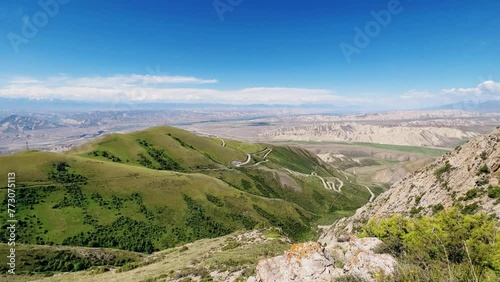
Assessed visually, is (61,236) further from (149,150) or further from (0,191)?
(149,150)

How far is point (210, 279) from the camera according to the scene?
35.4 metres

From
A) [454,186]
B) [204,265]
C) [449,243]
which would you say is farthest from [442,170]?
[204,265]

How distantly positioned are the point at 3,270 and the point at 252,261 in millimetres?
56616

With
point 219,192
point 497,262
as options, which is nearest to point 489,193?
point 497,262

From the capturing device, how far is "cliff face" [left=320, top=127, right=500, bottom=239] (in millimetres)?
43469

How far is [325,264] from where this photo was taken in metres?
24.4

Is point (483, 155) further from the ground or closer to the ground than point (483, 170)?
further from the ground

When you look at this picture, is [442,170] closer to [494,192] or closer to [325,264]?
[494,192]

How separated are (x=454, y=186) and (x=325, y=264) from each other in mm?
39542

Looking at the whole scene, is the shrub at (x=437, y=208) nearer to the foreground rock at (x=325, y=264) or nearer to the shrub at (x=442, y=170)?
the shrub at (x=442, y=170)

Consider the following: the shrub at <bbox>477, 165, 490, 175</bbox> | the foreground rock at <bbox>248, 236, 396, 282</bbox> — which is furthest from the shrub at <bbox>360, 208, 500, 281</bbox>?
the shrub at <bbox>477, 165, 490, 175</bbox>

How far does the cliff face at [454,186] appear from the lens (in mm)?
43469

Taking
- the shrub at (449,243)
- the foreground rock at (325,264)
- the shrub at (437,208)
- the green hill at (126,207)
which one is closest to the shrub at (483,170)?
Answer: the shrub at (437,208)

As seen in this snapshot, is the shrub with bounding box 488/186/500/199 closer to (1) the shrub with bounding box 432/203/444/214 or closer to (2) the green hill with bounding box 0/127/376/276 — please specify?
(1) the shrub with bounding box 432/203/444/214
